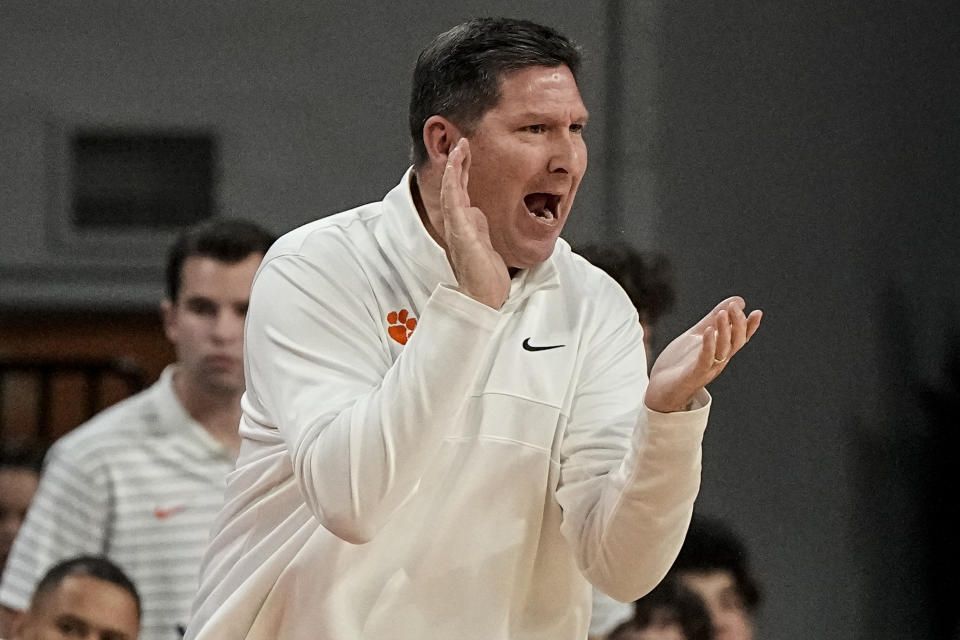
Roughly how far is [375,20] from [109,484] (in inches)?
72.3

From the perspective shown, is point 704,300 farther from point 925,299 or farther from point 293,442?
point 293,442

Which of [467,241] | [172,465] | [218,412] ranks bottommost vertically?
[172,465]

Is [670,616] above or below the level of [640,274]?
below

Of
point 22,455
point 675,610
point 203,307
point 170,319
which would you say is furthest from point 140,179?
→ point 675,610

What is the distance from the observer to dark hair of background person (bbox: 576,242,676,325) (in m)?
4.09

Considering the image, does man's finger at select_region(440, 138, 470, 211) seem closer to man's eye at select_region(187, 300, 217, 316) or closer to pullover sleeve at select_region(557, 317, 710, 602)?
pullover sleeve at select_region(557, 317, 710, 602)

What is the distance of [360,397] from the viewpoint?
1.74 m

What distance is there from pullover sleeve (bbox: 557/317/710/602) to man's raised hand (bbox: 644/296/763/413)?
0.07ft

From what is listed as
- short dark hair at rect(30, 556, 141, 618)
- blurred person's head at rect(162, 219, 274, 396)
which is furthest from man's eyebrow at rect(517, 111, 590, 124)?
short dark hair at rect(30, 556, 141, 618)

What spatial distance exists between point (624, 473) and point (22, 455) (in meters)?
3.19

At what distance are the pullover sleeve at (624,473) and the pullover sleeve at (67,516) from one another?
6.24ft

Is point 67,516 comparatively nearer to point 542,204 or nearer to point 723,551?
point 723,551

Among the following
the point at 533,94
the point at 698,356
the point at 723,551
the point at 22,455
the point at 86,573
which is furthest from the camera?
the point at 22,455

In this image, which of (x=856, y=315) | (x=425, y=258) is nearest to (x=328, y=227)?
(x=425, y=258)
